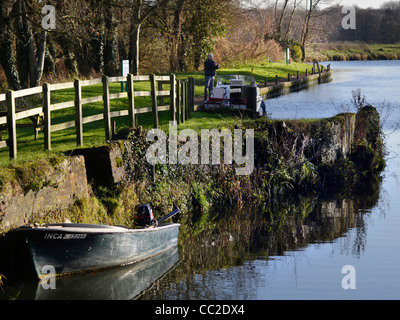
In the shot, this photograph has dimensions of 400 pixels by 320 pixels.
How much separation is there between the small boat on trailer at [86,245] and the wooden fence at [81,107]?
2.66 meters

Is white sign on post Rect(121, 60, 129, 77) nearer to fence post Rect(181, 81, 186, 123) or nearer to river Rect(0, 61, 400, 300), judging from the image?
fence post Rect(181, 81, 186, 123)

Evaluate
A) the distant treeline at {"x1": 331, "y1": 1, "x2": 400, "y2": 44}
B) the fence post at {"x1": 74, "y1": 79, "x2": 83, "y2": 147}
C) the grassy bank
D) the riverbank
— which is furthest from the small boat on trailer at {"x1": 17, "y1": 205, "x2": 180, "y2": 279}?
the distant treeline at {"x1": 331, "y1": 1, "x2": 400, "y2": 44}

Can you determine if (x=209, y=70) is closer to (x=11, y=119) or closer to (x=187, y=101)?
(x=187, y=101)

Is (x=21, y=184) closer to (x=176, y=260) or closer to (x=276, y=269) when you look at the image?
(x=176, y=260)

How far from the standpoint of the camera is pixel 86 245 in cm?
1205

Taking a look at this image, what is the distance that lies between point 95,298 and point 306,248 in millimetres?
5018

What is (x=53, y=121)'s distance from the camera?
66.8 feet

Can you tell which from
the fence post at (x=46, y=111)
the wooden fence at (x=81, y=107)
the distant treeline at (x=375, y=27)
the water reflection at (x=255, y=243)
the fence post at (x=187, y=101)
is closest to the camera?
the water reflection at (x=255, y=243)

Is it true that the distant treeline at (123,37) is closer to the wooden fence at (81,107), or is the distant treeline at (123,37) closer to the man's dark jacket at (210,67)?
the man's dark jacket at (210,67)

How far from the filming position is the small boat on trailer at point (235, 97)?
23750 mm

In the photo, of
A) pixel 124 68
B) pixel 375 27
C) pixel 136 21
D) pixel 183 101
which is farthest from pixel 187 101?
pixel 375 27

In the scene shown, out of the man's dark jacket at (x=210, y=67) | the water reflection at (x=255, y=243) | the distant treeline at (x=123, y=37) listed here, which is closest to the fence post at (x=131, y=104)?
the water reflection at (x=255, y=243)
